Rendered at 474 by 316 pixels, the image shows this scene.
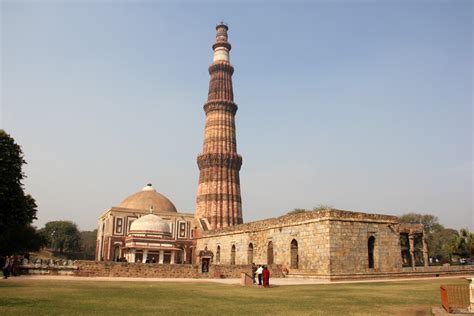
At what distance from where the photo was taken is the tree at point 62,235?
6488 centimetres

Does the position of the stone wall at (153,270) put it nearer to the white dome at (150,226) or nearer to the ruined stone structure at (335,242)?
the ruined stone structure at (335,242)

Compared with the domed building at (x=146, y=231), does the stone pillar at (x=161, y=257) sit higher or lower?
lower

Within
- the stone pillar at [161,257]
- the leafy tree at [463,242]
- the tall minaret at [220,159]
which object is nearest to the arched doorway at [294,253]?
the leafy tree at [463,242]

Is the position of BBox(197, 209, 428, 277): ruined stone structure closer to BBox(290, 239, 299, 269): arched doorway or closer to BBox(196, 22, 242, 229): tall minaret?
BBox(290, 239, 299, 269): arched doorway

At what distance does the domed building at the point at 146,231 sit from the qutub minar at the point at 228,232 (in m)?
0.09

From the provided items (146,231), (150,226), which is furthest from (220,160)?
(146,231)

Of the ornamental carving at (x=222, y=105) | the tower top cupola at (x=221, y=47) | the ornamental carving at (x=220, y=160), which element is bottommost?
the ornamental carving at (x=220, y=160)

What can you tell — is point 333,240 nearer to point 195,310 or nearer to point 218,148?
point 195,310

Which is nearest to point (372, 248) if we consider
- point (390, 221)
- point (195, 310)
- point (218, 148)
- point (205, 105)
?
point (390, 221)

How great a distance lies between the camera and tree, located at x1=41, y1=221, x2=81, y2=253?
64875 millimetres

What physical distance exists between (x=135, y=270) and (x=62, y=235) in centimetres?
4942

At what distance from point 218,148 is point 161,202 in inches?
415

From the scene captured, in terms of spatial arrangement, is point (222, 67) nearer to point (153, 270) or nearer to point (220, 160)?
point (220, 160)

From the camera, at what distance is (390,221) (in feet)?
76.3
